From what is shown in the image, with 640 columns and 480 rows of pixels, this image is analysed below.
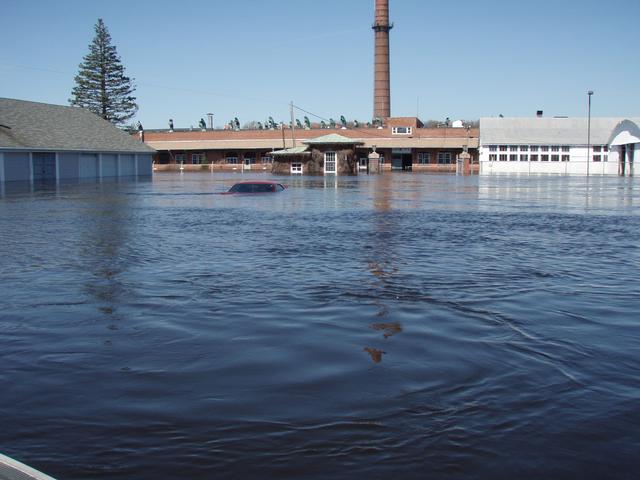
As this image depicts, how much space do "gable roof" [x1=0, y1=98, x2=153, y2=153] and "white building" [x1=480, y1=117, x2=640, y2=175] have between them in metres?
37.4

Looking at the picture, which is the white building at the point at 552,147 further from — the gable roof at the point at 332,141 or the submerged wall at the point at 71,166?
the submerged wall at the point at 71,166

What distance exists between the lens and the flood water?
163 inches

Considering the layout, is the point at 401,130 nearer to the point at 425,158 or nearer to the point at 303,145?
the point at 425,158

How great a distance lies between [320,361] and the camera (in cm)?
599

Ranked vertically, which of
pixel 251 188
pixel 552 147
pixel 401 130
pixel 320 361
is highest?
pixel 401 130

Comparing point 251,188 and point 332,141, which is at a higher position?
point 332,141

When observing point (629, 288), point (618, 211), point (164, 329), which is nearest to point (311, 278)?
point (164, 329)

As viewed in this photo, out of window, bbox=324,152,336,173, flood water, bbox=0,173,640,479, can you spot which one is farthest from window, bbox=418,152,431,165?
flood water, bbox=0,173,640,479

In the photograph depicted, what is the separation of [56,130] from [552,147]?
163 feet

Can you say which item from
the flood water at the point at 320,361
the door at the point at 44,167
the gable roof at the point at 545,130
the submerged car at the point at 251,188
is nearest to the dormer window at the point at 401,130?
the gable roof at the point at 545,130

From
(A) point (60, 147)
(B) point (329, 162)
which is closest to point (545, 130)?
(B) point (329, 162)

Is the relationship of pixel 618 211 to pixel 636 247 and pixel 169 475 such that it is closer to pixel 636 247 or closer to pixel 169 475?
pixel 636 247

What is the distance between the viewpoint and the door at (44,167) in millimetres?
44969

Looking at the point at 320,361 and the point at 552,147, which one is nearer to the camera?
the point at 320,361
